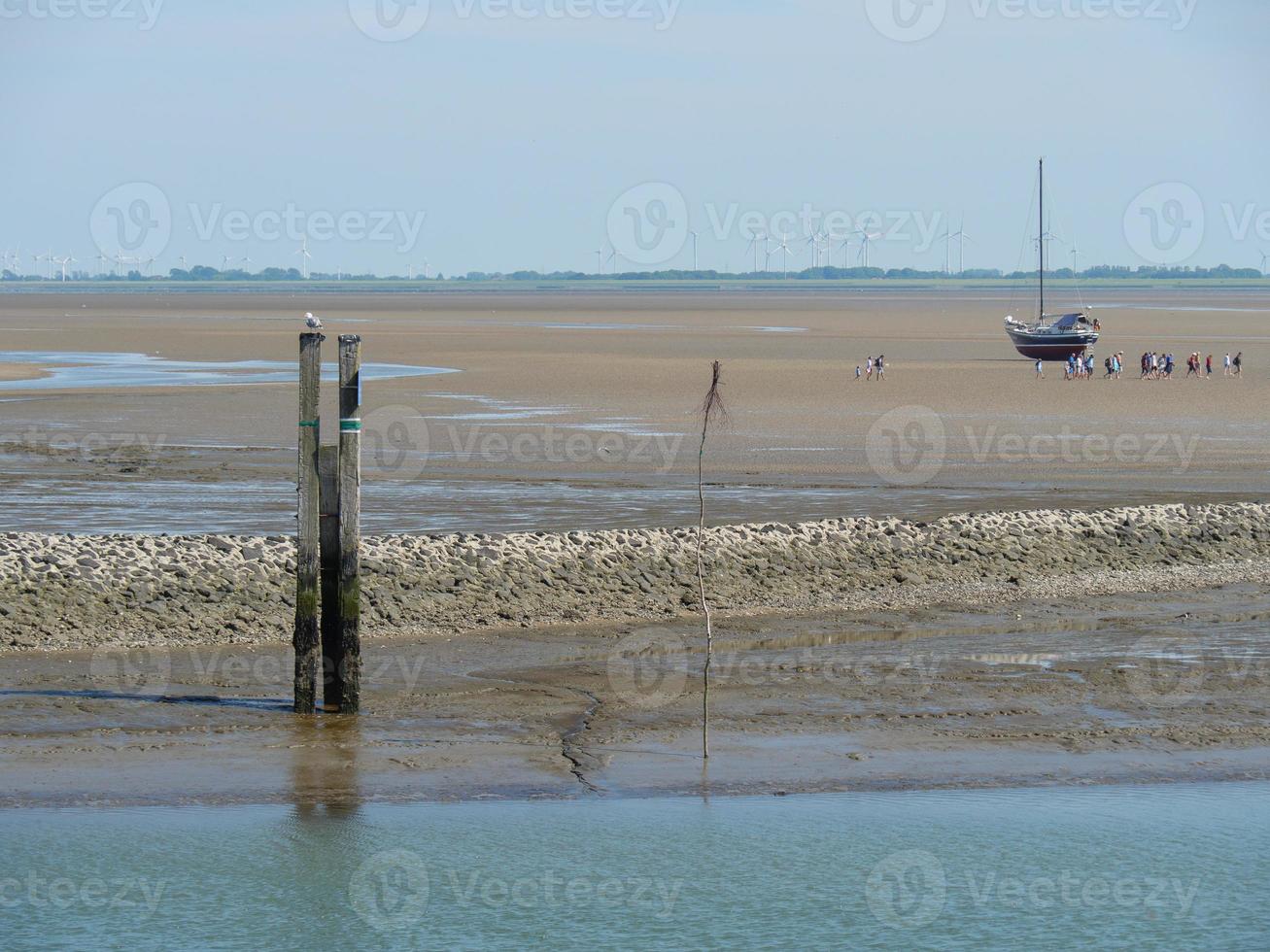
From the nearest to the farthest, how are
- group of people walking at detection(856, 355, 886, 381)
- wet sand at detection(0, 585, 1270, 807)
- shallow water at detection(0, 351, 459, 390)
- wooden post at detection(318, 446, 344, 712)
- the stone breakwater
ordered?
1. wet sand at detection(0, 585, 1270, 807)
2. wooden post at detection(318, 446, 344, 712)
3. the stone breakwater
4. shallow water at detection(0, 351, 459, 390)
5. group of people walking at detection(856, 355, 886, 381)

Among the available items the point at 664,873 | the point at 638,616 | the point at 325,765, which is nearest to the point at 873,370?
the point at 638,616

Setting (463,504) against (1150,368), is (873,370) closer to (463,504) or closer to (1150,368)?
(1150,368)

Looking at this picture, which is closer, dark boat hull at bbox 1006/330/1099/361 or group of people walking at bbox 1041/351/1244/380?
group of people walking at bbox 1041/351/1244/380

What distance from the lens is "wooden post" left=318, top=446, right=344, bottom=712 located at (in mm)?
13680

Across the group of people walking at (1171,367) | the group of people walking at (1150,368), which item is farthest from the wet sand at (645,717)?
the group of people walking at (1171,367)

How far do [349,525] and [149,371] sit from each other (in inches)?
1829

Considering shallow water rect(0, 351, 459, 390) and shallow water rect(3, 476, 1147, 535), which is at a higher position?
shallow water rect(0, 351, 459, 390)

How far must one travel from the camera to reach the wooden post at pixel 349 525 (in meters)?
13.5

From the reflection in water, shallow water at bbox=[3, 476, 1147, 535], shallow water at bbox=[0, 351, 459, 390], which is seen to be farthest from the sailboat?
the reflection in water

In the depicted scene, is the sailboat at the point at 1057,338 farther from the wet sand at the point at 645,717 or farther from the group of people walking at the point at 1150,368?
the wet sand at the point at 645,717

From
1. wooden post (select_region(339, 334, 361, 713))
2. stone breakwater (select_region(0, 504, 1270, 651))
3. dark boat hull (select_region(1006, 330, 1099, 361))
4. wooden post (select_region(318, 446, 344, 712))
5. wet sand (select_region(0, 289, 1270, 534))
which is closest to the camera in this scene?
wooden post (select_region(339, 334, 361, 713))

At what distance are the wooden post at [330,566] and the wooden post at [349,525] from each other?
38mm

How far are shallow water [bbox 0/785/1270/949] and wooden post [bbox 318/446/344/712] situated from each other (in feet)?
6.64

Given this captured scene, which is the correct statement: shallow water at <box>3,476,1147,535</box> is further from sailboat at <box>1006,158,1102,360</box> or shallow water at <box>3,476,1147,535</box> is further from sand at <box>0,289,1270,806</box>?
sailboat at <box>1006,158,1102,360</box>
